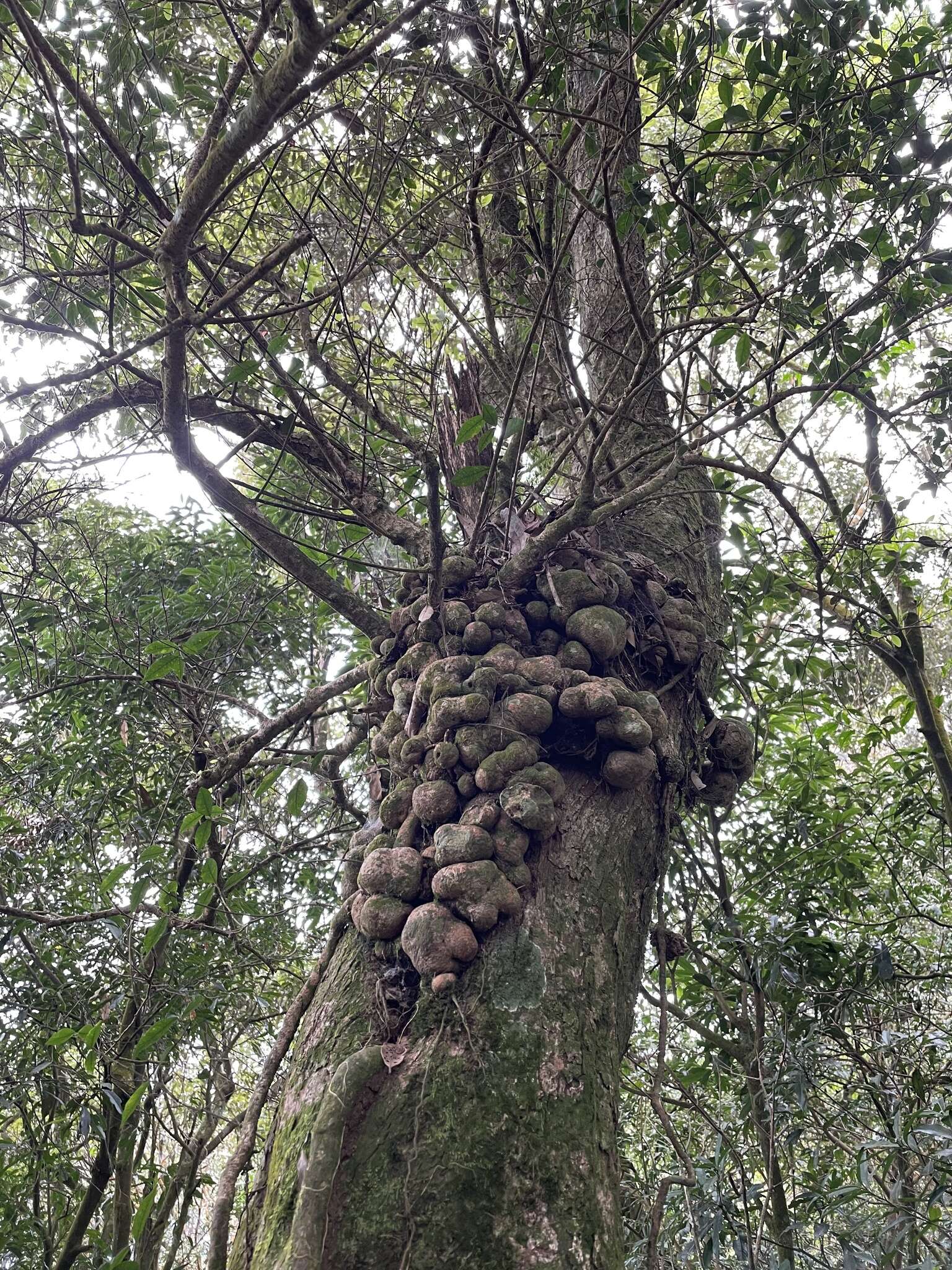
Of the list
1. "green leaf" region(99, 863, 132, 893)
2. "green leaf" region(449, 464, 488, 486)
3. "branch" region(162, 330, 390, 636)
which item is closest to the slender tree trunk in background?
"green leaf" region(449, 464, 488, 486)

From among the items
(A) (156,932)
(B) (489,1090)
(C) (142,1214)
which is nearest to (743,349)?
(B) (489,1090)

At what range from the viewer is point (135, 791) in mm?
2953

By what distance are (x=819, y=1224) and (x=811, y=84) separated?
2.81 metres

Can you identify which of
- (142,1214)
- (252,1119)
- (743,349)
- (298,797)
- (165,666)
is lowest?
(142,1214)

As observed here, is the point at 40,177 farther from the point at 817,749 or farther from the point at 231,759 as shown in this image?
the point at 817,749

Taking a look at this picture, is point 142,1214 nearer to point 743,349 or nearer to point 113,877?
point 113,877

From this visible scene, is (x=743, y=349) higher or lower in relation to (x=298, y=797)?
higher

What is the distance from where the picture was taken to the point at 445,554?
6.68ft

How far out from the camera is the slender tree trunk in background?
1128 mm

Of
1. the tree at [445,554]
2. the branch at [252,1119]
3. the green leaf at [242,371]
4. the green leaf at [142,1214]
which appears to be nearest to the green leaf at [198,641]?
the tree at [445,554]

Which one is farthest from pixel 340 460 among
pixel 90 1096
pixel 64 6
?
pixel 90 1096

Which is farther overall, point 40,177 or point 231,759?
point 40,177

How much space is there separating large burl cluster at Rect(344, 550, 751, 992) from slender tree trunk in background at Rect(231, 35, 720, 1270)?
6 centimetres

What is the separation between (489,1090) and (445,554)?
3.92ft
